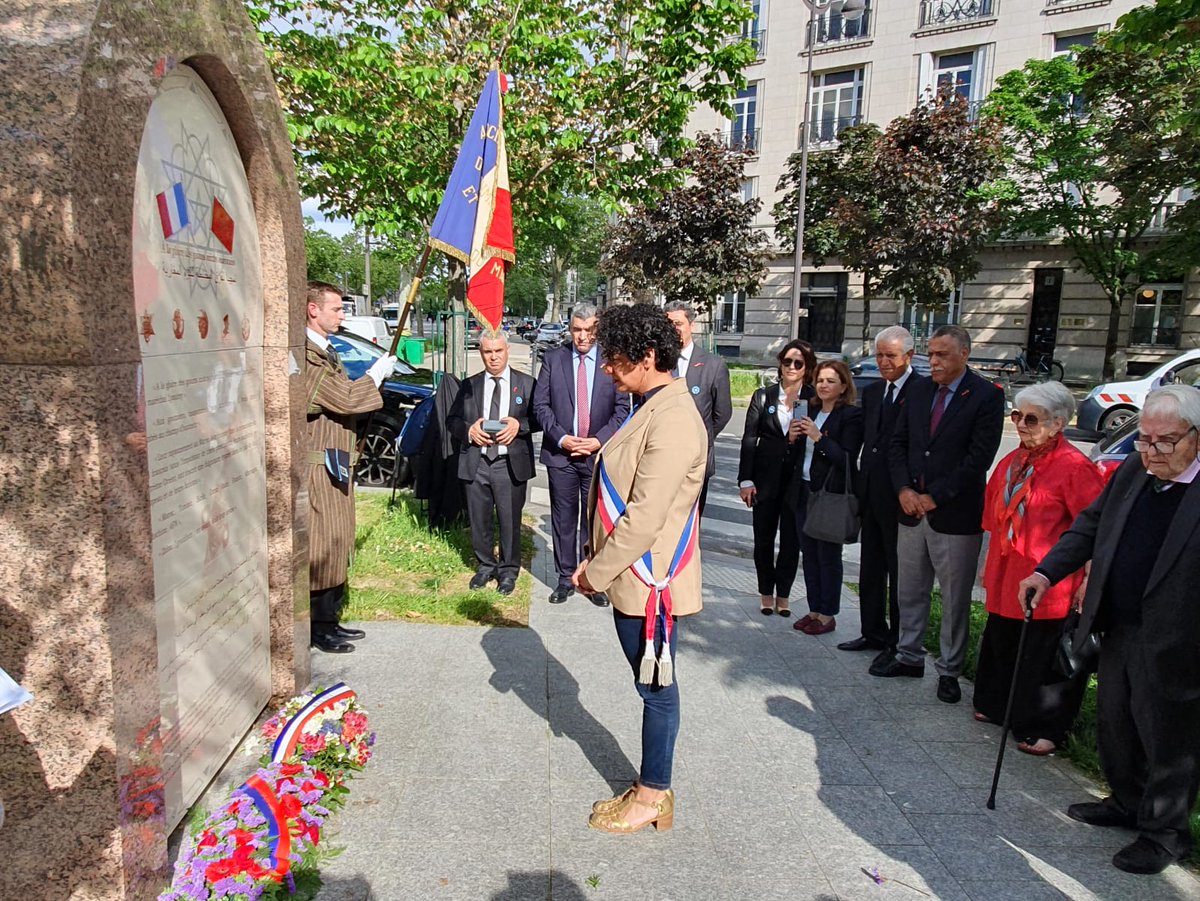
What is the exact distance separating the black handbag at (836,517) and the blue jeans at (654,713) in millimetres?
2283

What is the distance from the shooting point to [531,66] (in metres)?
8.38

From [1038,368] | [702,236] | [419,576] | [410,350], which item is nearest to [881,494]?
[419,576]

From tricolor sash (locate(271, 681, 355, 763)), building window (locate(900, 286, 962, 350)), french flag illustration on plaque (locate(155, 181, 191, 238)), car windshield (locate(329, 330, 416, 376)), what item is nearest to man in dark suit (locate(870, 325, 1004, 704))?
tricolor sash (locate(271, 681, 355, 763))

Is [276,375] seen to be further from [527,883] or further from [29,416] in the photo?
[527,883]

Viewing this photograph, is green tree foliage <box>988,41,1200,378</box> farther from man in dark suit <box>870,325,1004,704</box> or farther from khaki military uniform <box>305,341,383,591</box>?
khaki military uniform <box>305,341,383,591</box>

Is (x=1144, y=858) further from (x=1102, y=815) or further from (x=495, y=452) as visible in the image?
(x=495, y=452)

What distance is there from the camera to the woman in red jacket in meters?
3.86

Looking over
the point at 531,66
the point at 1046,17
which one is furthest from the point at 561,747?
the point at 1046,17

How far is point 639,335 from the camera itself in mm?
3035

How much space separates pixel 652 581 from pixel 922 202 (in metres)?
22.9

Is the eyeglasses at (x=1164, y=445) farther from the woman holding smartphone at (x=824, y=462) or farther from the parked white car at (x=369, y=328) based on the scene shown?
the parked white car at (x=369, y=328)

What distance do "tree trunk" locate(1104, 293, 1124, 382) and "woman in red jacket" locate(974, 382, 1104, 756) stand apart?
2414cm

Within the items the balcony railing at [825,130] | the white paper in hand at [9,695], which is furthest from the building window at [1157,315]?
the white paper in hand at [9,695]

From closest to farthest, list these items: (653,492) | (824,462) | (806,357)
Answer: (653,492) → (824,462) → (806,357)
